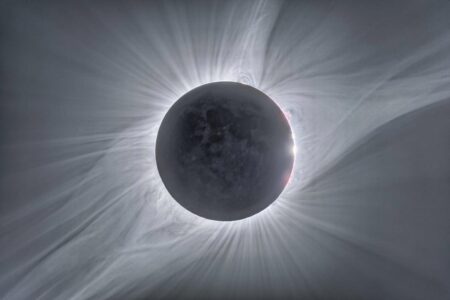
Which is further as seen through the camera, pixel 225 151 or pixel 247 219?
pixel 247 219

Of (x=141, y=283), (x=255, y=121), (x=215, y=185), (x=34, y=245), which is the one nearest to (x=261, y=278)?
(x=141, y=283)

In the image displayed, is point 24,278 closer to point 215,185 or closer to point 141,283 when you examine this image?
point 141,283

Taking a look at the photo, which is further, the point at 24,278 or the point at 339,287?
the point at 339,287
